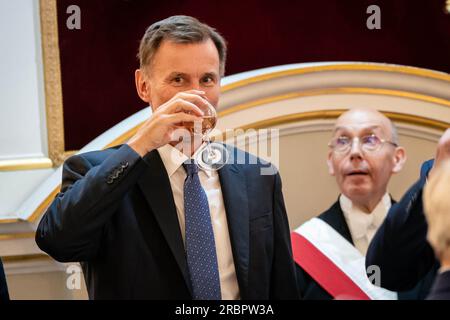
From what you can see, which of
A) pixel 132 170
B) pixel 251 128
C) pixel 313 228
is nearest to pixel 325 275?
pixel 313 228

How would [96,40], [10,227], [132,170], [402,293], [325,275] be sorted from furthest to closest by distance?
[96,40], [10,227], [325,275], [402,293], [132,170]

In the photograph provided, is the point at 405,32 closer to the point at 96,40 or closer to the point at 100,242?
the point at 96,40

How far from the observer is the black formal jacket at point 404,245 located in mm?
1521

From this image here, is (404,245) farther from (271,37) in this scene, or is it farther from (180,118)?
(271,37)

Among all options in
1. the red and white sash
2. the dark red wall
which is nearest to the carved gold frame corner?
the dark red wall

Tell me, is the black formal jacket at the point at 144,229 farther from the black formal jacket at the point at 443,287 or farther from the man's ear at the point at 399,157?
the man's ear at the point at 399,157

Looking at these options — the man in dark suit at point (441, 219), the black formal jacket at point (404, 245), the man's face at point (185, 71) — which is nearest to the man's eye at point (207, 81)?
the man's face at point (185, 71)

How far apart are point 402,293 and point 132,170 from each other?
2.66ft

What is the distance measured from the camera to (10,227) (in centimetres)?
238

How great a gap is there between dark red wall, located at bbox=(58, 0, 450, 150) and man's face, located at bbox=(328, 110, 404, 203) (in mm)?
480

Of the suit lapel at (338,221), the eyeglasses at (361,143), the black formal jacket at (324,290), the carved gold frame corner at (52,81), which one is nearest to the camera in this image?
the black formal jacket at (324,290)

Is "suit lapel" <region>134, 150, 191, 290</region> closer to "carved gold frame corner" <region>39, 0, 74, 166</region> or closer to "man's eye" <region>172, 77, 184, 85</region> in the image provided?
"man's eye" <region>172, 77, 184, 85</region>

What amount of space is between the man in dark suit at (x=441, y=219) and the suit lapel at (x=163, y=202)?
0.57 meters

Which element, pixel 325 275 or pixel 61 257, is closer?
pixel 61 257
